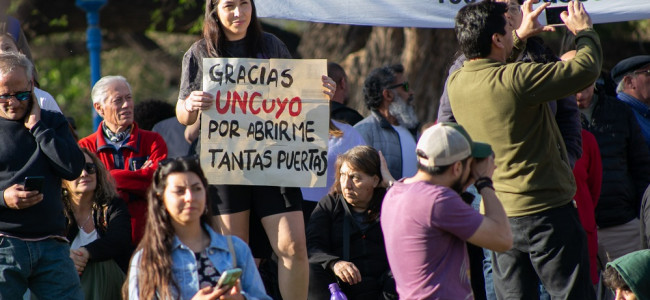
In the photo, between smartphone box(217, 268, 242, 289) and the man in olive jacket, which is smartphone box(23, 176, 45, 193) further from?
the man in olive jacket

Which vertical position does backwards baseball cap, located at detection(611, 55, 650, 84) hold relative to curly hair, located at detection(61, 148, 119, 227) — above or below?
above

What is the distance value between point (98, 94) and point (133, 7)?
766 centimetres

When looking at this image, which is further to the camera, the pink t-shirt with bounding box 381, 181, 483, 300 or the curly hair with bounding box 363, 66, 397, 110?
the curly hair with bounding box 363, 66, 397, 110

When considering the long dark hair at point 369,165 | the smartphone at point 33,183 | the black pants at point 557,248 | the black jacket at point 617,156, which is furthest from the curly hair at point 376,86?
the smartphone at point 33,183

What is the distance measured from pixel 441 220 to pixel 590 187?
9.88 ft

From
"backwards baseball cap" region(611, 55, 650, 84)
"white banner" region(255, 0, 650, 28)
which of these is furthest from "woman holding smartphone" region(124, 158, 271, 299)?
"backwards baseball cap" region(611, 55, 650, 84)

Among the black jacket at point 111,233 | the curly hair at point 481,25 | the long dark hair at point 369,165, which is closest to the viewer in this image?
the curly hair at point 481,25

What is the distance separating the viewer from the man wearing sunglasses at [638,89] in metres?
7.98

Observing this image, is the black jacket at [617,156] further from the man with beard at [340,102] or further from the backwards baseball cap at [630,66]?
the man with beard at [340,102]

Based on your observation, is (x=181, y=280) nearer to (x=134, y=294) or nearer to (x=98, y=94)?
(x=134, y=294)

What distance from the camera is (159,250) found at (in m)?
4.56

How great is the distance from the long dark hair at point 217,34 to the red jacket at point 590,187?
2351 mm

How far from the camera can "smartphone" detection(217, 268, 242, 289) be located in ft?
14.4

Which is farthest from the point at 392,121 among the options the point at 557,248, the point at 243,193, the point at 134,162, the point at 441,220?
the point at 441,220
